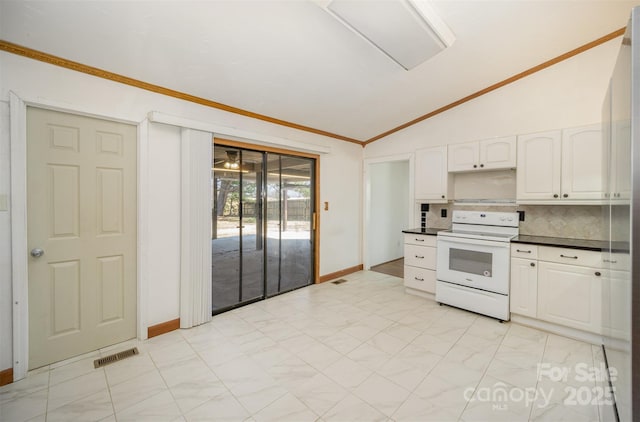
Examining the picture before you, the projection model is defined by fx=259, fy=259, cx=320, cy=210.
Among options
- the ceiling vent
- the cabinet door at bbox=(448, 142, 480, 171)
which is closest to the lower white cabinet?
the cabinet door at bbox=(448, 142, 480, 171)

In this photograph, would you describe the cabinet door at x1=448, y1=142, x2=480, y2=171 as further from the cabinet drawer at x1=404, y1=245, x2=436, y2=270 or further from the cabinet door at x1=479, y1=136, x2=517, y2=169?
the cabinet drawer at x1=404, y1=245, x2=436, y2=270

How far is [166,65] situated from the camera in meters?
2.26

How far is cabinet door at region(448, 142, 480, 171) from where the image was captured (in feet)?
11.1

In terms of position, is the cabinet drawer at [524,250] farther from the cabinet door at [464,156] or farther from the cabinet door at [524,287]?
the cabinet door at [464,156]

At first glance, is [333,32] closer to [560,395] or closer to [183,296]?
[183,296]

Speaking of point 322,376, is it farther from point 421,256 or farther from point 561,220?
point 561,220

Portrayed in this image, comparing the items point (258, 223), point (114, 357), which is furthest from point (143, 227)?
point (258, 223)

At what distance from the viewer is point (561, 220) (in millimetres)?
3018

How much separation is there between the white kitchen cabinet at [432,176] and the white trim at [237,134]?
1.45 metres

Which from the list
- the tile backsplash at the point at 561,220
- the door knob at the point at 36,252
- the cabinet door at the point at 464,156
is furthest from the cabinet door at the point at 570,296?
the door knob at the point at 36,252

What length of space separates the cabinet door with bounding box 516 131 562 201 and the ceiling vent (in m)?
1.56

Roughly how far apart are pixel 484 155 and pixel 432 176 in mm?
708

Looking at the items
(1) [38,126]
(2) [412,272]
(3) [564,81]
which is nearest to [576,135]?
(3) [564,81]

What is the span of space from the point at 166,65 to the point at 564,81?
4.17 meters
